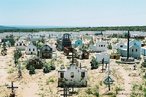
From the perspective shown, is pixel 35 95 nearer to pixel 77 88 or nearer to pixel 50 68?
pixel 77 88

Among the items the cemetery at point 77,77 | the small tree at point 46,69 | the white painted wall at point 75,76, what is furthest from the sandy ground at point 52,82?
the white painted wall at point 75,76

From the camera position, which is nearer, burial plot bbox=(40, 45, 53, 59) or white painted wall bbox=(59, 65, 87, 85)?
white painted wall bbox=(59, 65, 87, 85)

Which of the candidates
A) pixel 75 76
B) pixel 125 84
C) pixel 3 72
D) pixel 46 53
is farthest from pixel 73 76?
pixel 46 53

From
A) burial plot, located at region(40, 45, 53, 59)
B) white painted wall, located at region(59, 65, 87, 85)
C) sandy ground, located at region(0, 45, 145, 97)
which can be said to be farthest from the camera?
burial plot, located at region(40, 45, 53, 59)

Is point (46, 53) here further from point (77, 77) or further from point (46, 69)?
point (77, 77)

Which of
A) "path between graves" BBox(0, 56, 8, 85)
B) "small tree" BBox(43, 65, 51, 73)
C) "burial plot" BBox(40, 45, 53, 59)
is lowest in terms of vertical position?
"path between graves" BBox(0, 56, 8, 85)

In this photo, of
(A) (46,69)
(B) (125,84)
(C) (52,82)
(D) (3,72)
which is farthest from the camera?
(D) (3,72)

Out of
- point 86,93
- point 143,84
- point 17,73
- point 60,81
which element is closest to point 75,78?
point 60,81

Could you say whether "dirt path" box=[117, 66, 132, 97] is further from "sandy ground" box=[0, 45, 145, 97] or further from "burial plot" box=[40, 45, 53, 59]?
"burial plot" box=[40, 45, 53, 59]

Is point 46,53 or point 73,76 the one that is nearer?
point 73,76

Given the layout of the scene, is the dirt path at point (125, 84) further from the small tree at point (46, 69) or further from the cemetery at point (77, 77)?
the small tree at point (46, 69)

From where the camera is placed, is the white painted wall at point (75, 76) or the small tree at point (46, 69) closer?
the white painted wall at point (75, 76)

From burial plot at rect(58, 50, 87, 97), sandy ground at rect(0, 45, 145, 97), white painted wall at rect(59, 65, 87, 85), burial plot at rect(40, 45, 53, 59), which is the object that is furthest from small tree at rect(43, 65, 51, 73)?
burial plot at rect(40, 45, 53, 59)
